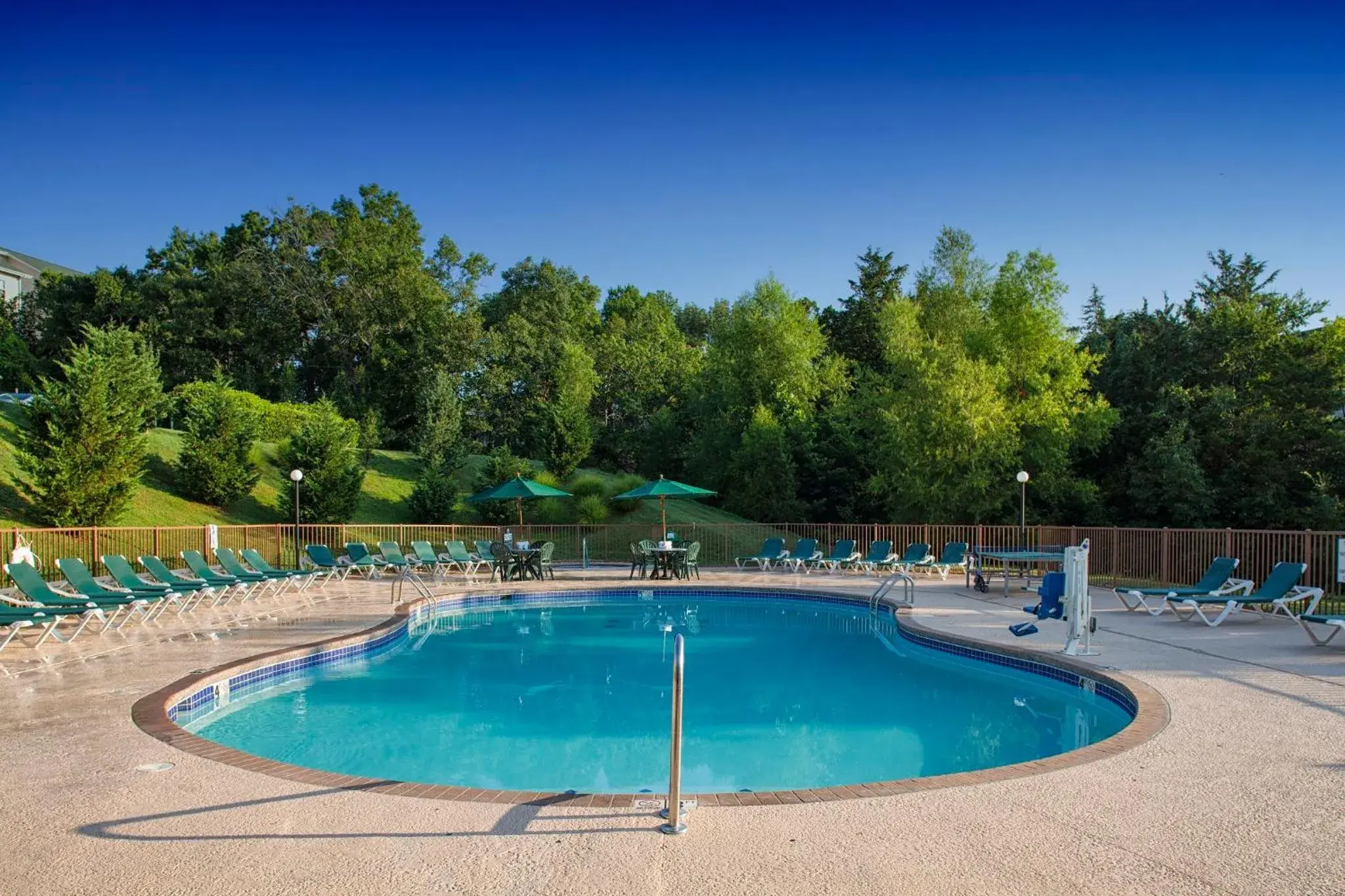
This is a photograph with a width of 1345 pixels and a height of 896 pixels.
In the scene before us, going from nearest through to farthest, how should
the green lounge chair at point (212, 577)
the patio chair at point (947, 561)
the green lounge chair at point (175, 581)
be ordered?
the green lounge chair at point (175, 581), the green lounge chair at point (212, 577), the patio chair at point (947, 561)

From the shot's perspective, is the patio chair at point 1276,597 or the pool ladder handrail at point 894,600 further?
the pool ladder handrail at point 894,600

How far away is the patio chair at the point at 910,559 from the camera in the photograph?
16.8 metres

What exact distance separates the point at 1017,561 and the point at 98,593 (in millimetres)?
14263

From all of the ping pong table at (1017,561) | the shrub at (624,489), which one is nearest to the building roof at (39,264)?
the shrub at (624,489)

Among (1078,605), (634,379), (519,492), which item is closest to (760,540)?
(519,492)

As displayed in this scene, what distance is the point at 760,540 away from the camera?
23.1 m

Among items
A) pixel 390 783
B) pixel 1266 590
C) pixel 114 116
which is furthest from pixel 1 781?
pixel 114 116

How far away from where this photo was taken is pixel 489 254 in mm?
38250

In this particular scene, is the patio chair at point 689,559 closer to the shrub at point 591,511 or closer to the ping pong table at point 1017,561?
the ping pong table at point 1017,561

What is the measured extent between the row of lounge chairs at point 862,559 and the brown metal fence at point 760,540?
3.65ft

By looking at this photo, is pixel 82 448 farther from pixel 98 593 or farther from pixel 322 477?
pixel 98 593

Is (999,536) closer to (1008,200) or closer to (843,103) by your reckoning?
(1008,200)

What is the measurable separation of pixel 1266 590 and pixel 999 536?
9.57m

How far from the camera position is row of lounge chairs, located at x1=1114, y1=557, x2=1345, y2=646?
955cm
